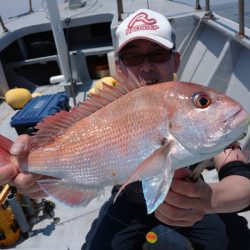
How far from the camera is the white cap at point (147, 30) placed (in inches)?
75.2

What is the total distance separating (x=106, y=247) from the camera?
79.6 inches

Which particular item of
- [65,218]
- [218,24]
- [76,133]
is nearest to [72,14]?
[218,24]

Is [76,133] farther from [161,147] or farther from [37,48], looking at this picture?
[37,48]

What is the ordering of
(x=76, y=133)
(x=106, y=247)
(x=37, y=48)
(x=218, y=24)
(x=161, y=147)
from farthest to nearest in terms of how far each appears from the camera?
(x=37, y=48) → (x=218, y=24) → (x=106, y=247) → (x=76, y=133) → (x=161, y=147)

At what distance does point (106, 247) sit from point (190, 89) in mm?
1233

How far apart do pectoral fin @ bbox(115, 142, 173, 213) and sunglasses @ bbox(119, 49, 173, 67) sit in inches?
38.5

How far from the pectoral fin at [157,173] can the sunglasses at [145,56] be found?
0.98 m

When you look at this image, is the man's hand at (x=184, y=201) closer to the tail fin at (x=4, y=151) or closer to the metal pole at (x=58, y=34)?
the tail fin at (x=4, y=151)

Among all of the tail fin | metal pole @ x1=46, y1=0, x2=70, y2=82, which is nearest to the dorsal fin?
the tail fin

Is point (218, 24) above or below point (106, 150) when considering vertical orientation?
below

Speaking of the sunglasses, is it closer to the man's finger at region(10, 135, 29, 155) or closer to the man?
the man

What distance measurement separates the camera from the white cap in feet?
6.27

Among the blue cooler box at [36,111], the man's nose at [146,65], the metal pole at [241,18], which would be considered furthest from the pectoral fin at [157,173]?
the blue cooler box at [36,111]

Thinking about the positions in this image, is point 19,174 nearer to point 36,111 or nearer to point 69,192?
point 69,192
